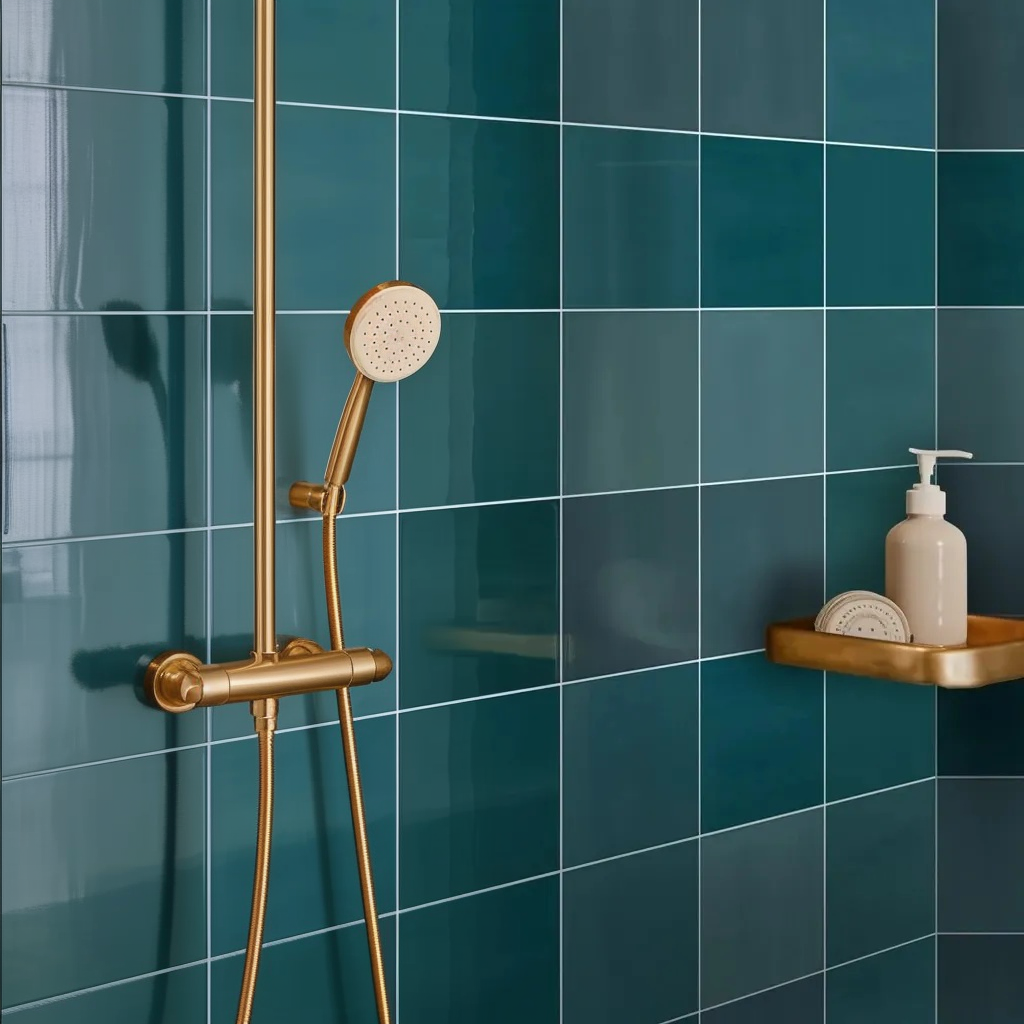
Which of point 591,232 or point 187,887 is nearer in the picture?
point 187,887

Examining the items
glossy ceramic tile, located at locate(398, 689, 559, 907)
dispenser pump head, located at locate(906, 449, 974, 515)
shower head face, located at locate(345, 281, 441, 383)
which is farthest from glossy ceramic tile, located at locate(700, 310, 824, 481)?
shower head face, located at locate(345, 281, 441, 383)

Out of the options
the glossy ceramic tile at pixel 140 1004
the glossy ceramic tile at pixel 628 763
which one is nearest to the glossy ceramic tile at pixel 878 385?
the glossy ceramic tile at pixel 628 763

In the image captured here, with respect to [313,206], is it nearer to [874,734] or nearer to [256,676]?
[256,676]

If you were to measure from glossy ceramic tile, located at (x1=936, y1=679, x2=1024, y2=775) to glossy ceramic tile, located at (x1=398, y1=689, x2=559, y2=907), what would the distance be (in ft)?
1.92

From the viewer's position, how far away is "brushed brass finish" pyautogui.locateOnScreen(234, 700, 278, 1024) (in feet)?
4.00

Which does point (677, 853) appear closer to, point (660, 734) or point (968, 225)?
point (660, 734)

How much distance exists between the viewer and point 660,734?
5.29ft

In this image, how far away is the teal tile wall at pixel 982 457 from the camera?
178 centimetres

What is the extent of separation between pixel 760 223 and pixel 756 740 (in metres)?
0.58

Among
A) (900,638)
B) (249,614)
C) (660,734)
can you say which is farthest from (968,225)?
(249,614)

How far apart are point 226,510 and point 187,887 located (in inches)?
12.8

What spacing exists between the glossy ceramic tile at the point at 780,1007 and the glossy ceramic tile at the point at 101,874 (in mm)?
670

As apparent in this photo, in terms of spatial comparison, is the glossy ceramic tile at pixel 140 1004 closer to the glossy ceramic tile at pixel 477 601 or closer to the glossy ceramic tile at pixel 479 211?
the glossy ceramic tile at pixel 477 601

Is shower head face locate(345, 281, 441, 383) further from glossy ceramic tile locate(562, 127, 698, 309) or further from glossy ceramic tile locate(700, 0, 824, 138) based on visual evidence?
glossy ceramic tile locate(700, 0, 824, 138)
